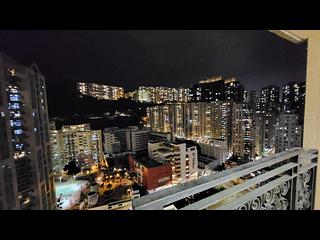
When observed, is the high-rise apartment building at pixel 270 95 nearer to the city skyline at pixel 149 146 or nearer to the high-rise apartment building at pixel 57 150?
the city skyline at pixel 149 146

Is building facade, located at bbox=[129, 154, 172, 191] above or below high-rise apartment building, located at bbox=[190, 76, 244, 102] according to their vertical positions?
below

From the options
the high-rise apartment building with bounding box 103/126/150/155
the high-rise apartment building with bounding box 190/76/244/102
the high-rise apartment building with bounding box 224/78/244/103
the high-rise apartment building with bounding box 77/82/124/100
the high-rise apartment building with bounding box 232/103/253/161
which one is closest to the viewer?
the high-rise apartment building with bounding box 232/103/253/161

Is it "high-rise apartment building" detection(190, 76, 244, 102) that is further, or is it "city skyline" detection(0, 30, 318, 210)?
"high-rise apartment building" detection(190, 76, 244, 102)

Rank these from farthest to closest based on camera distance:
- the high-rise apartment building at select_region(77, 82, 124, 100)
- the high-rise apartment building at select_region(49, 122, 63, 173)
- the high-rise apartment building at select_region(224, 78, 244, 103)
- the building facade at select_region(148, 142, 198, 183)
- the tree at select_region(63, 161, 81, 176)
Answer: the high-rise apartment building at select_region(224, 78, 244, 103)
the high-rise apartment building at select_region(77, 82, 124, 100)
the tree at select_region(63, 161, 81, 176)
the high-rise apartment building at select_region(49, 122, 63, 173)
the building facade at select_region(148, 142, 198, 183)

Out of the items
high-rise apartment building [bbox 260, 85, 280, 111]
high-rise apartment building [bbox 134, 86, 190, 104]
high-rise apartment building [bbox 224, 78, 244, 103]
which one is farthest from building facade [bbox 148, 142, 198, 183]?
high-rise apartment building [bbox 224, 78, 244, 103]

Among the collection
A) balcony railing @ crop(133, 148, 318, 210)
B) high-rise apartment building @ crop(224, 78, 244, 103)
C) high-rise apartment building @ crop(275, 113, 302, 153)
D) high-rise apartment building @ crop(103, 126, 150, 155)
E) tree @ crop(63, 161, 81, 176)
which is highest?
high-rise apartment building @ crop(224, 78, 244, 103)

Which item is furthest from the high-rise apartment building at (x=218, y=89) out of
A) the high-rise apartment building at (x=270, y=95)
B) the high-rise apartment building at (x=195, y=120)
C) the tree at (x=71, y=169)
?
the tree at (x=71, y=169)

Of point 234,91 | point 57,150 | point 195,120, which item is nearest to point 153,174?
point 57,150

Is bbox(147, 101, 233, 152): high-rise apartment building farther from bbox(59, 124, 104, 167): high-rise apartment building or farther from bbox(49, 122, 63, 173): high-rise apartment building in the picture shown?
bbox(49, 122, 63, 173): high-rise apartment building
